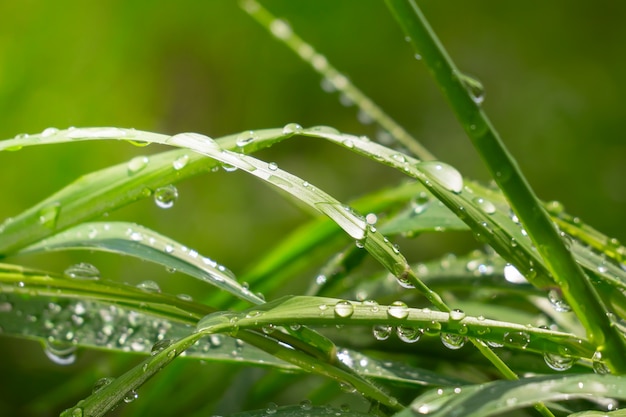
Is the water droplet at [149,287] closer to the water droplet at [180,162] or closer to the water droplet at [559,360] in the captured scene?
the water droplet at [180,162]

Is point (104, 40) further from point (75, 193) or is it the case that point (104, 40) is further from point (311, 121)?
point (75, 193)

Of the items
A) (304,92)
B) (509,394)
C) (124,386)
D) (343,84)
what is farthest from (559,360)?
(304,92)

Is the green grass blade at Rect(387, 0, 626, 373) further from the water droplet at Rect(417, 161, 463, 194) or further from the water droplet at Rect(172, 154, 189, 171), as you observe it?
the water droplet at Rect(172, 154, 189, 171)

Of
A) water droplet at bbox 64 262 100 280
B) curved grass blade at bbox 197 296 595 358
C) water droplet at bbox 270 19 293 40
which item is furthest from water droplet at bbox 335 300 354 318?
water droplet at bbox 270 19 293 40

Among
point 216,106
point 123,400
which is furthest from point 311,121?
point 123,400

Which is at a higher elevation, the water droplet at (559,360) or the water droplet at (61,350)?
the water droplet at (61,350)

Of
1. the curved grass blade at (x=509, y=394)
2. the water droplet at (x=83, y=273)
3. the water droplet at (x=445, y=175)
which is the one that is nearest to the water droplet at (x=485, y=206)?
the water droplet at (x=445, y=175)
